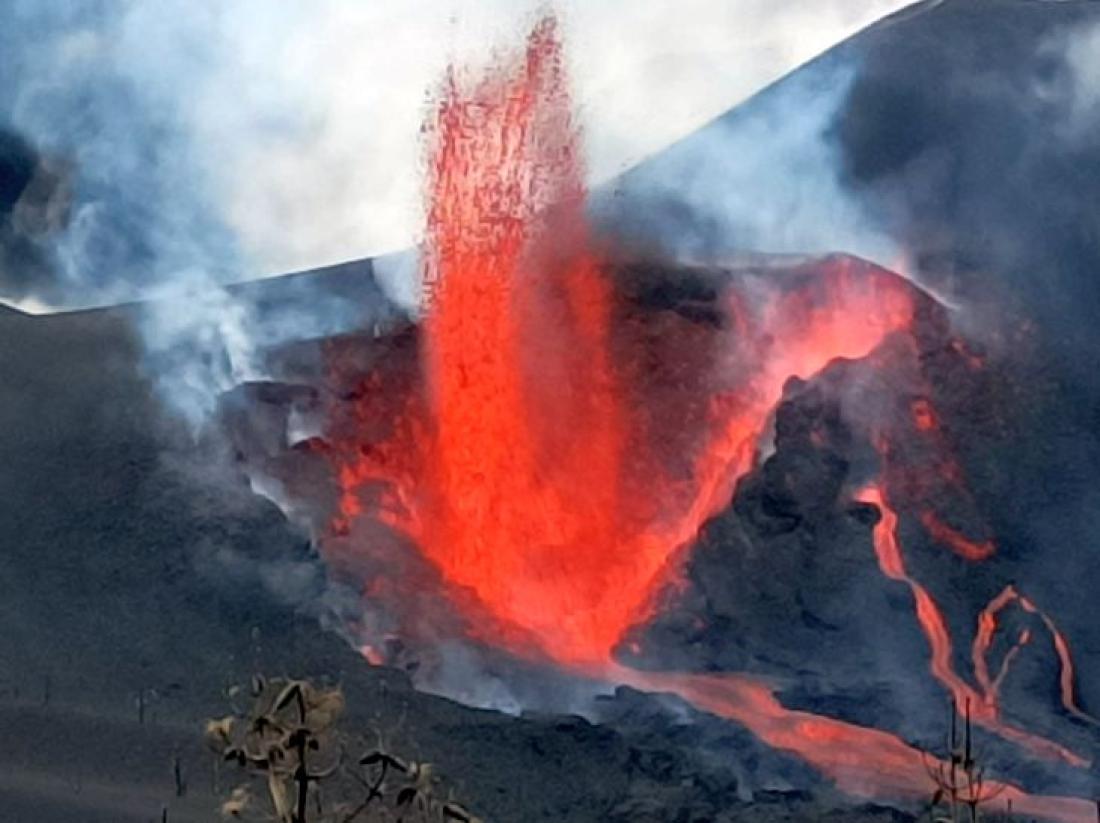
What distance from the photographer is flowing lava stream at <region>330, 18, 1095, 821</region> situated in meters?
24.6

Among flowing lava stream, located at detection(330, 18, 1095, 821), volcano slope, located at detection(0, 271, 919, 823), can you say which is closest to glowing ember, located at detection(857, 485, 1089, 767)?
flowing lava stream, located at detection(330, 18, 1095, 821)

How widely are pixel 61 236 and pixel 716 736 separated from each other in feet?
71.3

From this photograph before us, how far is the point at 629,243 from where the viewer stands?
104ft

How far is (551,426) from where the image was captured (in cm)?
2903

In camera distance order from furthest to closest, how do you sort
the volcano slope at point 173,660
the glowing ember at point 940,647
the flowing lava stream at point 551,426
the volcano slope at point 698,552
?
the flowing lava stream at point 551,426
the glowing ember at point 940,647
the volcano slope at point 698,552
the volcano slope at point 173,660

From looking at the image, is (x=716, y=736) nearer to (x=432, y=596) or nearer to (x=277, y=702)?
(x=432, y=596)

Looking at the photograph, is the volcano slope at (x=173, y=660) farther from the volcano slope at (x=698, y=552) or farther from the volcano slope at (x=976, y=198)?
the volcano slope at (x=976, y=198)

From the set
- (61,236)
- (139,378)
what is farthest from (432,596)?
(61,236)

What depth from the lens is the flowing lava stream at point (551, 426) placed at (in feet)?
80.8

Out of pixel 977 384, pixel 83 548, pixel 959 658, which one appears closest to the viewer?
pixel 959 658

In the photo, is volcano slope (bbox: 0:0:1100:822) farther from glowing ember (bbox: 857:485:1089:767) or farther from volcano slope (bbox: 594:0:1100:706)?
glowing ember (bbox: 857:485:1089:767)

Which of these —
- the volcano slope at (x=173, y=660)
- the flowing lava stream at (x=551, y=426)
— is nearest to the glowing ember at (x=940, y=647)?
the flowing lava stream at (x=551, y=426)

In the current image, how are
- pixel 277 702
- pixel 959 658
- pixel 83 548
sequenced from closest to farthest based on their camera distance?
pixel 277 702
pixel 959 658
pixel 83 548

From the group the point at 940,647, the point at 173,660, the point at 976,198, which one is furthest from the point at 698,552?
the point at 976,198
